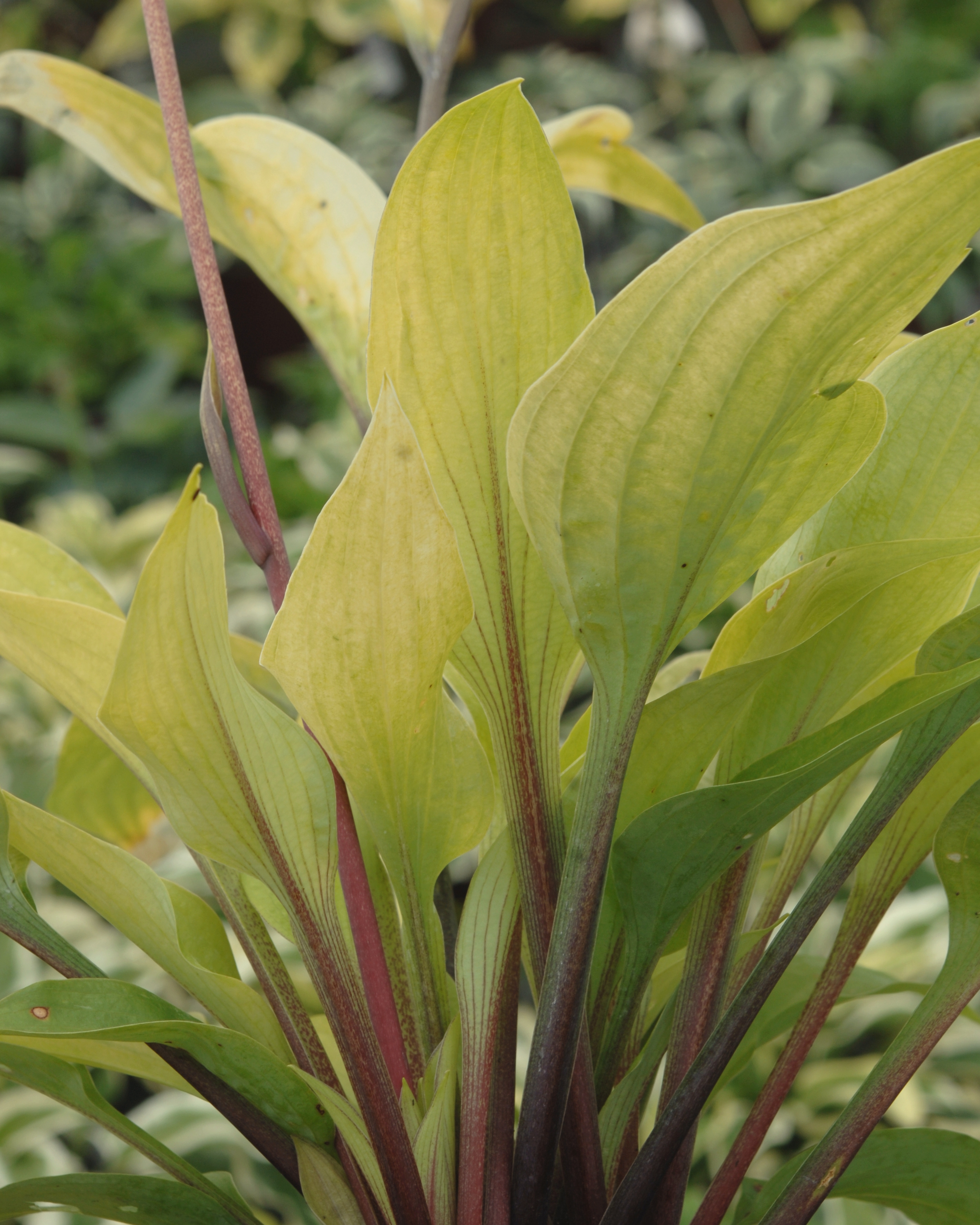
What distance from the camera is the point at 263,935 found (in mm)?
204

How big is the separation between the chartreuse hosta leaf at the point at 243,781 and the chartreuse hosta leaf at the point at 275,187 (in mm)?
117

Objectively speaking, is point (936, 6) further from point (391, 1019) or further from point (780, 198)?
point (391, 1019)

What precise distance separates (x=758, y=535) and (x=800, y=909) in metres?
0.06

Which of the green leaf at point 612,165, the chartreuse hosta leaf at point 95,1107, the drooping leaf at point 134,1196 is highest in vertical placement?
the green leaf at point 612,165

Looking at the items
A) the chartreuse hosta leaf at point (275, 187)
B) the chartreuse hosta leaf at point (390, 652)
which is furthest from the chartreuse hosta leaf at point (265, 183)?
the chartreuse hosta leaf at point (390, 652)

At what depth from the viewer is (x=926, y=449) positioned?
19cm

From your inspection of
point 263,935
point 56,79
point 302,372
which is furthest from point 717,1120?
point 302,372

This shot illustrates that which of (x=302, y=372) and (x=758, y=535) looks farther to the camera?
(x=302, y=372)

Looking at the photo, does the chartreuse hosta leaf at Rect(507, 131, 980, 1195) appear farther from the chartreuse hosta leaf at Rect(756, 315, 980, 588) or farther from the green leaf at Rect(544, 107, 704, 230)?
the green leaf at Rect(544, 107, 704, 230)

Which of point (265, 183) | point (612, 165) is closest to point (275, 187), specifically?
point (265, 183)

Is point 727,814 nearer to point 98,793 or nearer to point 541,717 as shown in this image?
point 541,717

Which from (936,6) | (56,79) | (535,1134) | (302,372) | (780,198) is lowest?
(535,1134)

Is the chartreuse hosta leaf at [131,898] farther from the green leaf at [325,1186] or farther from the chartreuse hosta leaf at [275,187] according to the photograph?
the chartreuse hosta leaf at [275,187]

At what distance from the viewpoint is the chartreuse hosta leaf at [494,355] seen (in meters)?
0.15
